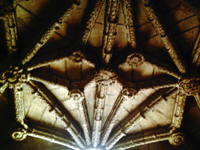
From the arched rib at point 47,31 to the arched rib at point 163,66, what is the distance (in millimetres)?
2102

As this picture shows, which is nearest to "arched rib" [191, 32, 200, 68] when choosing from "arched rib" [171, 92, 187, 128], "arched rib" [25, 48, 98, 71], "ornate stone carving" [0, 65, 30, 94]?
"arched rib" [171, 92, 187, 128]

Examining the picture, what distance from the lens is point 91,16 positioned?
387 centimetres

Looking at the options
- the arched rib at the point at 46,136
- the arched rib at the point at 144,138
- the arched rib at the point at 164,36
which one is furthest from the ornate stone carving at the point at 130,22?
the arched rib at the point at 46,136

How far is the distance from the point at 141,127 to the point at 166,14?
10.8ft

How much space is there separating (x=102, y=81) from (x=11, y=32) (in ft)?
7.63

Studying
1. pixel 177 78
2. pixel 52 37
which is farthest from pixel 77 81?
pixel 177 78

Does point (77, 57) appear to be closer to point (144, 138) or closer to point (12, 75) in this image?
point (12, 75)

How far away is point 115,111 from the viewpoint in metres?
4.96

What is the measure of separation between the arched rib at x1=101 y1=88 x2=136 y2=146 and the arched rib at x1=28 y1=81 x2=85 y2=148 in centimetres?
75

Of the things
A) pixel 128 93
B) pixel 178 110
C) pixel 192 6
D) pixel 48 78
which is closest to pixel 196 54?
pixel 192 6

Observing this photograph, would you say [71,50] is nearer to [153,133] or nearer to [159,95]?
[159,95]

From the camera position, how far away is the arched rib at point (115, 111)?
439 cm

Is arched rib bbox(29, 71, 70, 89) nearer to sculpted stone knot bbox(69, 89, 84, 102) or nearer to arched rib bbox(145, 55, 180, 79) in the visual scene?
sculpted stone knot bbox(69, 89, 84, 102)

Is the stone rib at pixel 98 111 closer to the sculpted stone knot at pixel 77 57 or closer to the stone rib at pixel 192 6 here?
the sculpted stone knot at pixel 77 57
